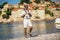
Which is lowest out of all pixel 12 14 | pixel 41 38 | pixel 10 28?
pixel 41 38

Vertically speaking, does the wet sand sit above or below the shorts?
below

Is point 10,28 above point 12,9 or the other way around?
the other way around

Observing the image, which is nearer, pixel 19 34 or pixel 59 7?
pixel 19 34

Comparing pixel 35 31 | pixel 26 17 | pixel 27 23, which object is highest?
pixel 26 17

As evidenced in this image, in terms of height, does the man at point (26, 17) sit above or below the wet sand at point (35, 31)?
above

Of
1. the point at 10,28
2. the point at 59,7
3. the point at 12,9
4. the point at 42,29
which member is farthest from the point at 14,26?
the point at 59,7

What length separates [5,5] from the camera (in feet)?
10.2

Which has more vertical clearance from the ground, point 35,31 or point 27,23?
point 27,23

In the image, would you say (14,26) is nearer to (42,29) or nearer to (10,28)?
(10,28)

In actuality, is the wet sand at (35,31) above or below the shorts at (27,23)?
below

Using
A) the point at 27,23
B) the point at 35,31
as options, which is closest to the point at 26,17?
the point at 27,23

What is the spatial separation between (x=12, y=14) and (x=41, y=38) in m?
0.64

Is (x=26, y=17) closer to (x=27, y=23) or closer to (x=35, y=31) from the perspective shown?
(x=27, y=23)

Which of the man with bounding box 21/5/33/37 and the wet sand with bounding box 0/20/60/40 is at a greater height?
the man with bounding box 21/5/33/37
